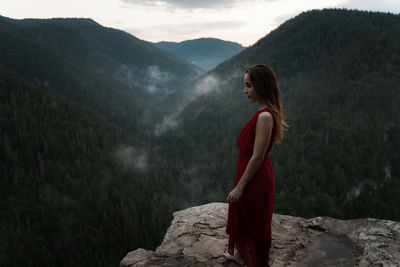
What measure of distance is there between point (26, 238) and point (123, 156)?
53.7 m

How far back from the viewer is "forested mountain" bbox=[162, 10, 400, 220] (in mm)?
87062

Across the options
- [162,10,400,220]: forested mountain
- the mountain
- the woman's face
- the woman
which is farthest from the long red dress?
the mountain

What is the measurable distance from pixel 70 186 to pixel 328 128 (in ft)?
372

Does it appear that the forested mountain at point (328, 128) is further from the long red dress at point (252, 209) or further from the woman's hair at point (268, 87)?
the woman's hair at point (268, 87)

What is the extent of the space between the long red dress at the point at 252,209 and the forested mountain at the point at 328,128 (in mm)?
76884

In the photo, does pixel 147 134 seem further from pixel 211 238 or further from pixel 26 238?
pixel 211 238

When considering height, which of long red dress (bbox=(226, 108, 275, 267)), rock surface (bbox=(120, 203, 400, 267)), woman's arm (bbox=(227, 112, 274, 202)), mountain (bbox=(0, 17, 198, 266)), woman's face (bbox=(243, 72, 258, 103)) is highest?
woman's face (bbox=(243, 72, 258, 103))

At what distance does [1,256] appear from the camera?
83.1 metres

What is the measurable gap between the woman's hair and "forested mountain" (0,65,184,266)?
92.2 meters

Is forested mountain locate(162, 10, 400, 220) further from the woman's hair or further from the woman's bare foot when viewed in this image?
the woman's hair

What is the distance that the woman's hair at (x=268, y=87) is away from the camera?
4.72 m

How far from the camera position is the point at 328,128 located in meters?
107

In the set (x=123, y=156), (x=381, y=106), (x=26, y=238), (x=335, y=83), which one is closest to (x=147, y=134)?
(x=123, y=156)

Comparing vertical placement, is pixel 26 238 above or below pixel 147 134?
below
